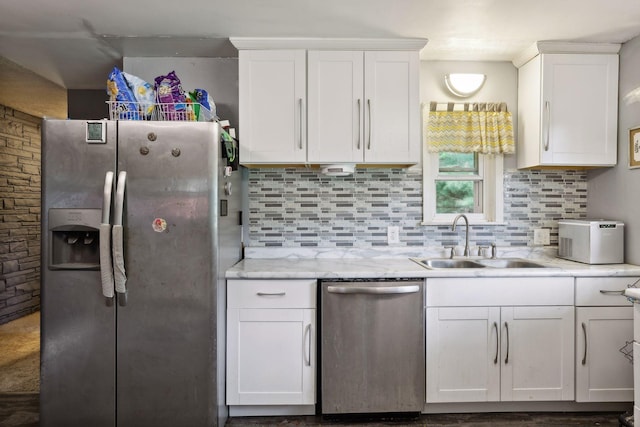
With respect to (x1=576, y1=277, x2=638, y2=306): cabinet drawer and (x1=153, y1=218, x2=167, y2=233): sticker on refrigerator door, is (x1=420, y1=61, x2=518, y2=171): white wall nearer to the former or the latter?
(x1=576, y1=277, x2=638, y2=306): cabinet drawer

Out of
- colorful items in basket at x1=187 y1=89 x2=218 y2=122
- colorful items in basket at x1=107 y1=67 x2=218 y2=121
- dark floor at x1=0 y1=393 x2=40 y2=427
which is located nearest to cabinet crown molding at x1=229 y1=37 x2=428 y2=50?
colorful items in basket at x1=187 y1=89 x2=218 y2=122

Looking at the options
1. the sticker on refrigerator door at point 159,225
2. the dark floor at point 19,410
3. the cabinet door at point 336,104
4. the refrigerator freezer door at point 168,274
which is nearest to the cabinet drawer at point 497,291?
the cabinet door at point 336,104

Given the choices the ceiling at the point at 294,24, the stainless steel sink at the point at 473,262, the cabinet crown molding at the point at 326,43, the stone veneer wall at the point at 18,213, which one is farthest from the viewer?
the stone veneer wall at the point at 18,213

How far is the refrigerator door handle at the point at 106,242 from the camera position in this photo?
1761mm

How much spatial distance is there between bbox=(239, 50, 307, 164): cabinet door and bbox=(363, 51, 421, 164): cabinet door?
0.43 metres

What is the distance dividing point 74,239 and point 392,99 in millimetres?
1904

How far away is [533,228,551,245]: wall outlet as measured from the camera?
2.69 meters

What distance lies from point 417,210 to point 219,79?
165 centimetres

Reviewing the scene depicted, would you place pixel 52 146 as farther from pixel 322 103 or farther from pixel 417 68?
pixel 417 68

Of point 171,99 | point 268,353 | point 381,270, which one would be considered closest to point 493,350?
point 381,270

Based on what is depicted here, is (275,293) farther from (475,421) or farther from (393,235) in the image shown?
(475,421)

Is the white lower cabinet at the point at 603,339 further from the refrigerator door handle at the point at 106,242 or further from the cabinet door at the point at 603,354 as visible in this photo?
the refrigerator door handle at the point at 106,242

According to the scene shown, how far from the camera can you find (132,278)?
1854 millimetres

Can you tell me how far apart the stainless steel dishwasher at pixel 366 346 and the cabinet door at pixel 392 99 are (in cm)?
86
